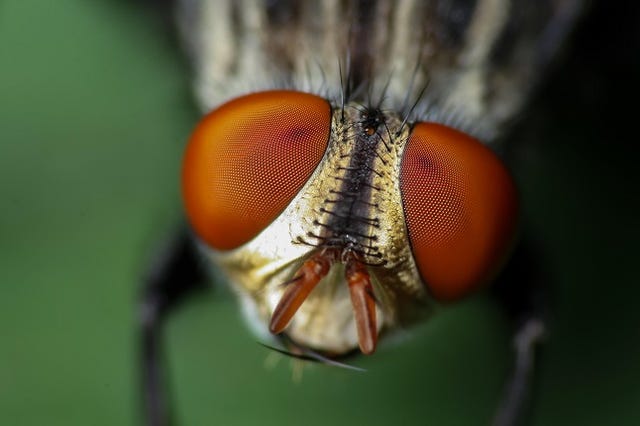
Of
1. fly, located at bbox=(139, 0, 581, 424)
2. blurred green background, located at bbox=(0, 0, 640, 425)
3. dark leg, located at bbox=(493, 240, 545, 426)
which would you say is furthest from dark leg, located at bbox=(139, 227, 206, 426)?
dark leg, located at bbox=(493, 240, 545, 426)

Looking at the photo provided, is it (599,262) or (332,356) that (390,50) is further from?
(599,262)

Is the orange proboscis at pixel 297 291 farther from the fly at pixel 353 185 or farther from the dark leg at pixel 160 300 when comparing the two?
the dark leg at pixel 160 300

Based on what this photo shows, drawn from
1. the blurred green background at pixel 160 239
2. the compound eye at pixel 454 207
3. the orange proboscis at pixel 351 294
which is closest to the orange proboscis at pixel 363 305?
the orange proboscis at pixel 351 294

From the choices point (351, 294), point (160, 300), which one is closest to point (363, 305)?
point (351, 294)

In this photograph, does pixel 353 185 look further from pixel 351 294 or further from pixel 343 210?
pixel 351 294

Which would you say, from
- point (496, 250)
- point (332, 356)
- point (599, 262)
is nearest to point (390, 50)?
point (496, 250)
